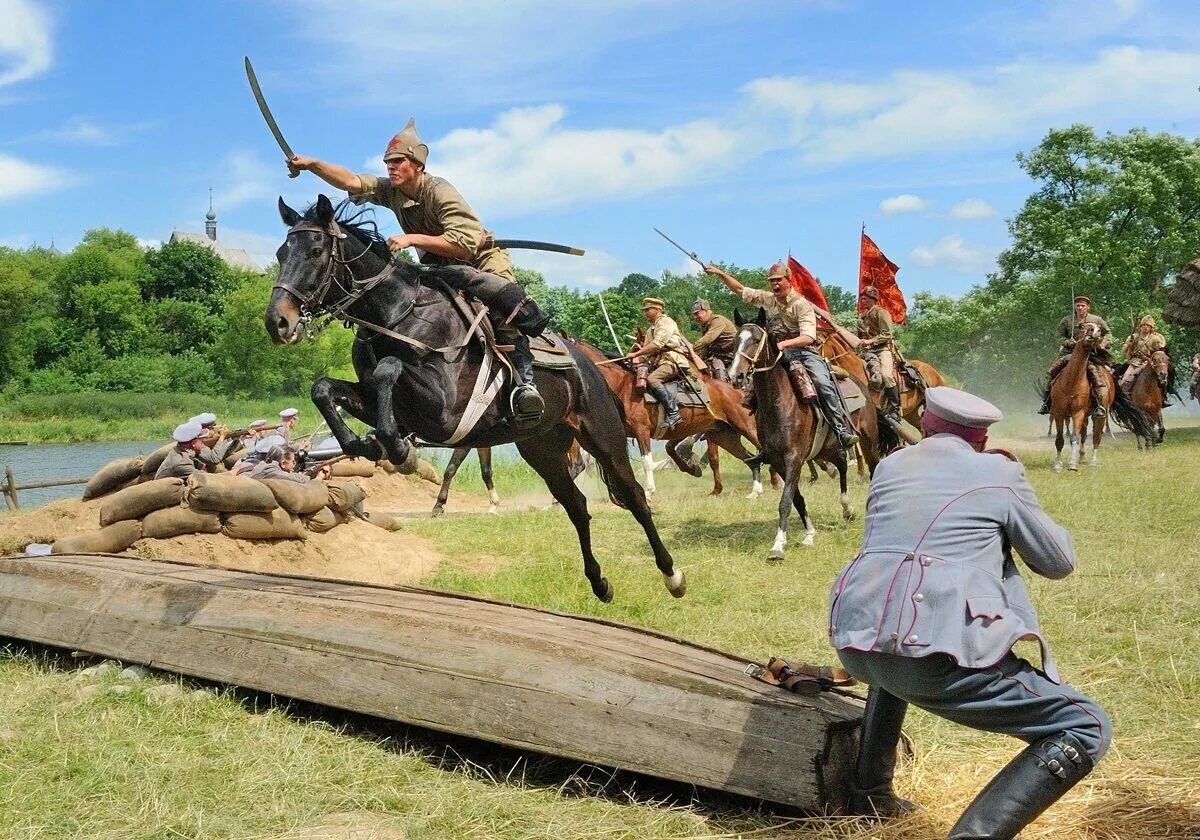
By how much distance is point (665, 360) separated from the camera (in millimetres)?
15977

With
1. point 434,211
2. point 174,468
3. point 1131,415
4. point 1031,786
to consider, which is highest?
point 434,211

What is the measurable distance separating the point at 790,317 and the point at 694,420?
4874 millimetres

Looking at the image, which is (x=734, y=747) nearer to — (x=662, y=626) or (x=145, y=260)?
(x=662, y=626)

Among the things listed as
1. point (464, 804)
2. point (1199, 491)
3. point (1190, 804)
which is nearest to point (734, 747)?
point (464, 804)

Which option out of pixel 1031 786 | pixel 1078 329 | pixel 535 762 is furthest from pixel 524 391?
pixel 1078 329

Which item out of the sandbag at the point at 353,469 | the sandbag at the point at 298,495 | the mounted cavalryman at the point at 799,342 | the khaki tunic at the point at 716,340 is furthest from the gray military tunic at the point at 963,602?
the khaki tunic at the point at 716,340

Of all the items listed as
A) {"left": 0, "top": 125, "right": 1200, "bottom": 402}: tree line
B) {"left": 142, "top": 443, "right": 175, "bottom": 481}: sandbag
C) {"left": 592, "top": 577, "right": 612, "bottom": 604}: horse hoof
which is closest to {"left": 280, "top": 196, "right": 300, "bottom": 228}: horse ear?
{"left": 592, "top": 577, "right": 612, "bottom": 604}: horse hoof

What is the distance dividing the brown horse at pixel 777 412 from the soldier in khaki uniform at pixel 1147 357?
12776 millimetres

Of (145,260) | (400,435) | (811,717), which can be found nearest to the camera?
(811,717)

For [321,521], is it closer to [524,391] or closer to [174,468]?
[174,468]

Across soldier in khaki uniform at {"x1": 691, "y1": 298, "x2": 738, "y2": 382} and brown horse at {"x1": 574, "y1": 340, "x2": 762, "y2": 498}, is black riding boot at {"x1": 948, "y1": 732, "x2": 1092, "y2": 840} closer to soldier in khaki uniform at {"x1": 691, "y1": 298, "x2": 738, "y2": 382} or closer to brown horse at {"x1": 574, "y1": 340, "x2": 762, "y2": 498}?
brown horse at {"x1": 574, "y1": 340, "x2": 762, "y2": 498}

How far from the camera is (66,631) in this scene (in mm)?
6512

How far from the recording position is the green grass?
4.04m

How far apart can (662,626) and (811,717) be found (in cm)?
369
